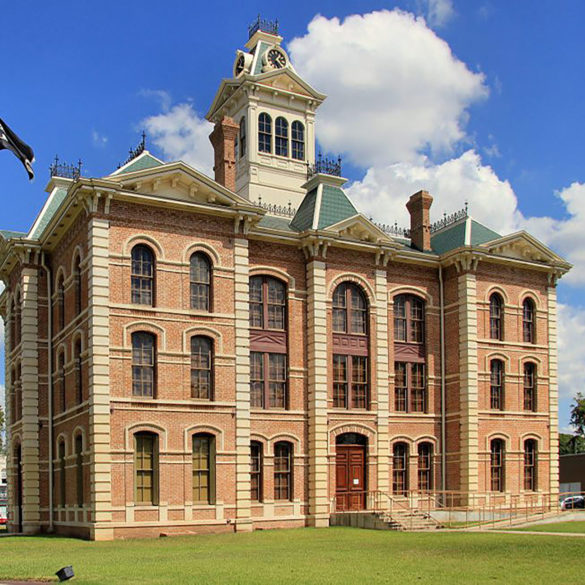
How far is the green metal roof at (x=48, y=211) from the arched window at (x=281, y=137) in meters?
11.6

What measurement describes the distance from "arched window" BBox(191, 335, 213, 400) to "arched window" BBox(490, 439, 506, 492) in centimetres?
1450

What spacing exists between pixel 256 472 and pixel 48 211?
15.3m

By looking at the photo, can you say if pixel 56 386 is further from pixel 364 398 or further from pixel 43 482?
pixel 364 398

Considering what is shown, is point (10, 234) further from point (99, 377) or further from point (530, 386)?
point (530, 386)

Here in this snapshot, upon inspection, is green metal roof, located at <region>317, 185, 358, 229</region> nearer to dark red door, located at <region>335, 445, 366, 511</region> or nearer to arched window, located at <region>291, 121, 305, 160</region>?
arched window, located at <region>291, 121, 305, 160</region>

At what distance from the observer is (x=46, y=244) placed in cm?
3734

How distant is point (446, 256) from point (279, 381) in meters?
10.3

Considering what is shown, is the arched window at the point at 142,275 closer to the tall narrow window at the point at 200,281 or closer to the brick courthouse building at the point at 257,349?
the brick courthouse building at the point at 257,349

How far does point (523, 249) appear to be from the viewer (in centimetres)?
4228

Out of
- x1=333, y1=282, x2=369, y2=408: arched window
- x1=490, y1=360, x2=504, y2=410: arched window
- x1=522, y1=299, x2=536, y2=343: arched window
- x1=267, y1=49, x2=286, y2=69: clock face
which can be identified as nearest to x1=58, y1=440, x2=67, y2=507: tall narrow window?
x1=333, y1=282, x2=369, y2=408: arched window

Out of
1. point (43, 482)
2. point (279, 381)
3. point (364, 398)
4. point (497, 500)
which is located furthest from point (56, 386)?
point (497, 500)

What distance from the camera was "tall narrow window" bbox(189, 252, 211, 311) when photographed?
111ft

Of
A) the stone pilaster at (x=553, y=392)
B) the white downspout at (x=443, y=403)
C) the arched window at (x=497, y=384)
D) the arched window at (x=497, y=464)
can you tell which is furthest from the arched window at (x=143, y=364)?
the stone pilaster at (x=553, y=392)

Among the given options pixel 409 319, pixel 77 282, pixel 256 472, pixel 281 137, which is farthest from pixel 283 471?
pixel 281 137
